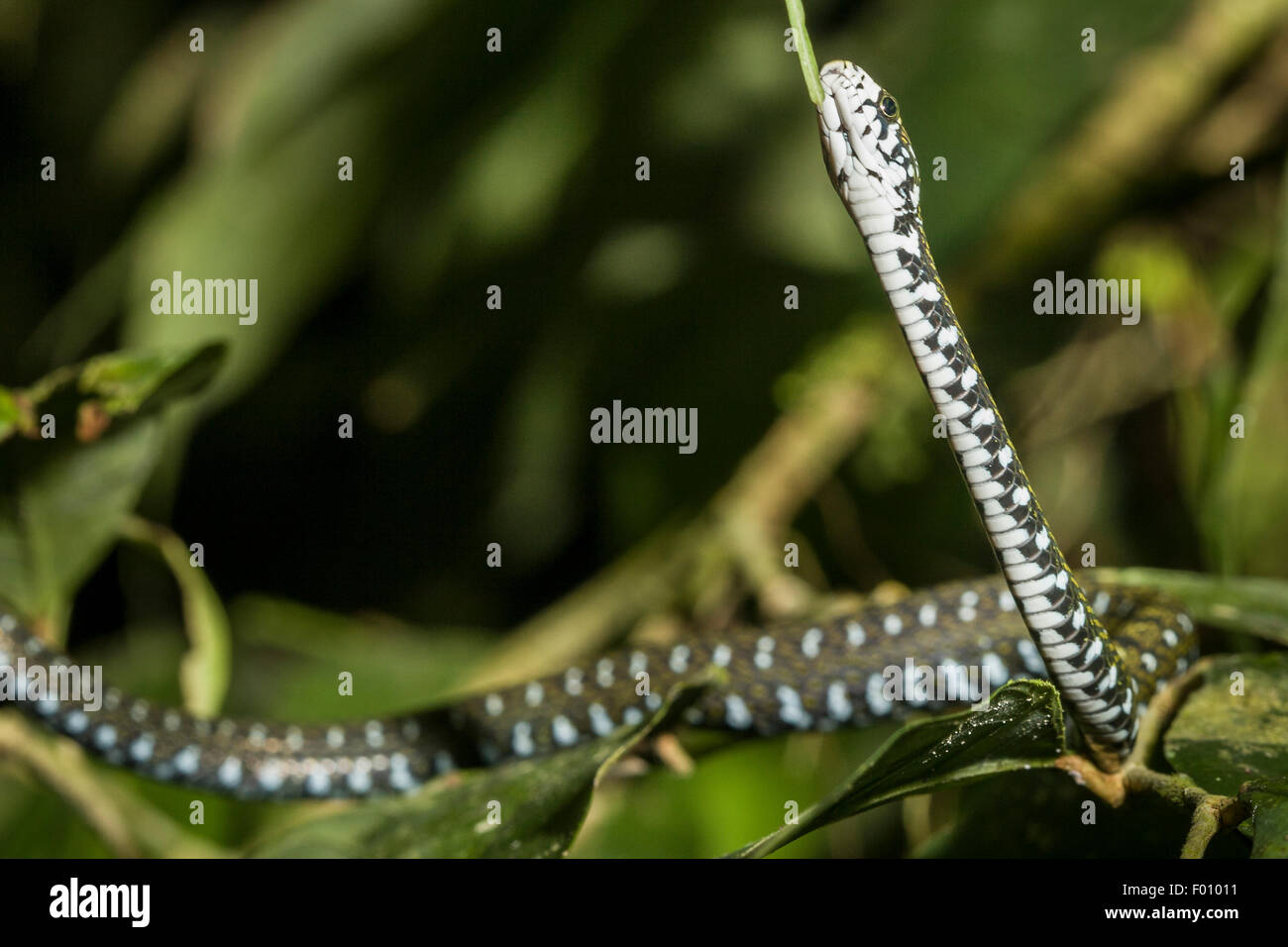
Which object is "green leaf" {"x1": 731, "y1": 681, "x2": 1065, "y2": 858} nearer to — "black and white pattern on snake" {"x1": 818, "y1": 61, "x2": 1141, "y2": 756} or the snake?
"black and white pattern on snake" {"x1": 818, "y1": 61, "x2": 1141, "y2": 756}

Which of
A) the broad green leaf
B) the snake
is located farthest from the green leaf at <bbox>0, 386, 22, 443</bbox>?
the broad green leaf

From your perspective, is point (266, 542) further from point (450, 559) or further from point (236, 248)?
point (236, 248)

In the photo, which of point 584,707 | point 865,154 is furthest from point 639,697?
point 865,154

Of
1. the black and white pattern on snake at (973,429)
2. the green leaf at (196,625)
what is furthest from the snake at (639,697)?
the black and white pattern on snake at (973,429)

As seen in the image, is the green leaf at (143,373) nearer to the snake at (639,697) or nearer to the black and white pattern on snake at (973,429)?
the snake at (639,697)

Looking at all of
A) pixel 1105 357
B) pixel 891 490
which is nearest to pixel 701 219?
pixel 891 490

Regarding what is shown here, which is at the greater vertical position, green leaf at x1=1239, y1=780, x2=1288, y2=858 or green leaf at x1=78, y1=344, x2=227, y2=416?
green leaf at x1=78, y1=344, x2=227, y2=416

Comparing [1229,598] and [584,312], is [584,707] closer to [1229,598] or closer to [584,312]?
[584,312]
